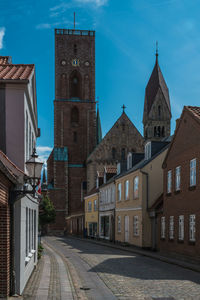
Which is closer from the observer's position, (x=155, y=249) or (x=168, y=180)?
(x=168, y=180)

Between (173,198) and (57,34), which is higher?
(57,34)

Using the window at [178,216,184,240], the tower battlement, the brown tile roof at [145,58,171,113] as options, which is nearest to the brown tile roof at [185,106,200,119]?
the window at [178,216,184,240]

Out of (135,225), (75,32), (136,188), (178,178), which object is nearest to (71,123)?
(75,32)

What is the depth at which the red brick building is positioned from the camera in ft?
62.7

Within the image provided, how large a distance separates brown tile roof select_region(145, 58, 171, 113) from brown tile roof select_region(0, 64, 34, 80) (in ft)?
193

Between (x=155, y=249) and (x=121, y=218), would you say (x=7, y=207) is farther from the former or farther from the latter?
(x=121, y=218)

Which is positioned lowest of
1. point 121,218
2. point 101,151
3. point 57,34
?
point 121,218

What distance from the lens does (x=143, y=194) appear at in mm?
28344

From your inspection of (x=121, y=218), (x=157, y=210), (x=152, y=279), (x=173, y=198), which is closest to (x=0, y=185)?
(x=152, y=279)

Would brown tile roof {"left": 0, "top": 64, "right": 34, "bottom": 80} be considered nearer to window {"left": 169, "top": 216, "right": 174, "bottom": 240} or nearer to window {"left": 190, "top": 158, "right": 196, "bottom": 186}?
window {"left": 190, "top": 158, "right": 196, "bottom": 186}

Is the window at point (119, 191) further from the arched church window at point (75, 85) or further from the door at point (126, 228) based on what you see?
the arched church window at point (75, 85)

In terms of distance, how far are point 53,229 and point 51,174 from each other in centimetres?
932

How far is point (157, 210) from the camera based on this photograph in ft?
87.0

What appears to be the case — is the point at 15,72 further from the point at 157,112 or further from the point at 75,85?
the point at 157,112
